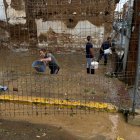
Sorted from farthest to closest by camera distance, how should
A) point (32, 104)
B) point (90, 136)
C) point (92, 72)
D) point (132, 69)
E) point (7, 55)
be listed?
point (7, 55) → point (92, 72) → point (132, 69) → point (32, 104) → point (90, 136)

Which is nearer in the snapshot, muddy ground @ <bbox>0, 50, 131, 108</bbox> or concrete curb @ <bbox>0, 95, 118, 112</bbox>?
concrete curb @ <bbox>0, 95, 118, 112</bbox>

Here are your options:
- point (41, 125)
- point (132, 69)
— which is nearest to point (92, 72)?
point (132, 69)

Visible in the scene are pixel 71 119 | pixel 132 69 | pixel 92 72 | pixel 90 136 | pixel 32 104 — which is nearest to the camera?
pixel 90 136

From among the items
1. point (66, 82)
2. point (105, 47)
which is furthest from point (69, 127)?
point (105, 47)

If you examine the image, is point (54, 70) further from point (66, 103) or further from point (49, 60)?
point (66, 103)

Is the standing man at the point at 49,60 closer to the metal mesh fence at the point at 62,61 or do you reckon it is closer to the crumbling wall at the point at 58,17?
the metal mesh fence at the point at 62,61

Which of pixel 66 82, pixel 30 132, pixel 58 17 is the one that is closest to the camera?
pixel 30 132

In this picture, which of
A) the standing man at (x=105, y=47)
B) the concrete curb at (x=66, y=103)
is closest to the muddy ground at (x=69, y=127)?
the concrete curb at (x=66, y=103)

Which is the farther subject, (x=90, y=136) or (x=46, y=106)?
(x=46, y=106)

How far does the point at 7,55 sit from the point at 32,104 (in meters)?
6.72

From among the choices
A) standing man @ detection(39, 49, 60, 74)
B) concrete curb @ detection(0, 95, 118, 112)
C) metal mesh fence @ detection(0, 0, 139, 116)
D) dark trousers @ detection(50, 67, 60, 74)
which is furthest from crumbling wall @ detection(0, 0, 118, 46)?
concrete curb @ detection(0, 95, 118, 112)

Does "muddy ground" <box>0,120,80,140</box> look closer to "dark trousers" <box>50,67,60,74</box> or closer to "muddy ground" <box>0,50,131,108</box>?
"muddy ground" <box>0,50,131,108</box>

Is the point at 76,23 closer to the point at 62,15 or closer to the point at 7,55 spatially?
the point at 62,15

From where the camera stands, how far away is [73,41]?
14.6m
